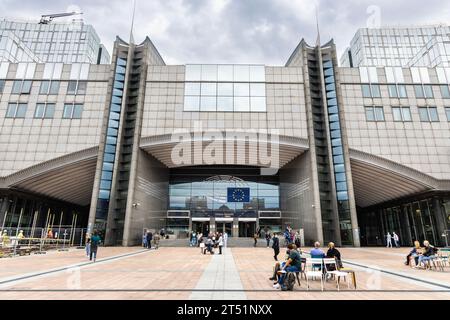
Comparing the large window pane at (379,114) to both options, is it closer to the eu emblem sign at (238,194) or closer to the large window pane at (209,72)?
the eu emblem sign at (238,194)

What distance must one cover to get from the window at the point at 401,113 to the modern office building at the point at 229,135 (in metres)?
0.14

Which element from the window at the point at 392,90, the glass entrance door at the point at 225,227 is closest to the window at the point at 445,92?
the window at the point at 392,90

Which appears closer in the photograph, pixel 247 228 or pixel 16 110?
pixel 16 110

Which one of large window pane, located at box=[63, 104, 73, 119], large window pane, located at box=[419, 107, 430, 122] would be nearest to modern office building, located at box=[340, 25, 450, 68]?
large window pane, located at box=[419, 107, 430, 122]

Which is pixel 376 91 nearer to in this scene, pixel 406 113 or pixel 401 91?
pixel 401 91

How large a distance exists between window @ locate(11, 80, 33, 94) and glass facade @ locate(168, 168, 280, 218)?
2278cm

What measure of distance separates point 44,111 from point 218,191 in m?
26.7

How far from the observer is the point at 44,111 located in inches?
1367

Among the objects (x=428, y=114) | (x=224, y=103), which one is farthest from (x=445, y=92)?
(x=224, y=103)

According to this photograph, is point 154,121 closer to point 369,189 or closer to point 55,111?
point 55,111

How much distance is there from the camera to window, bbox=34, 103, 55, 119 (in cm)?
3447

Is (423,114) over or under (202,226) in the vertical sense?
over

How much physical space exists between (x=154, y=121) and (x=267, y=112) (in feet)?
48.8
